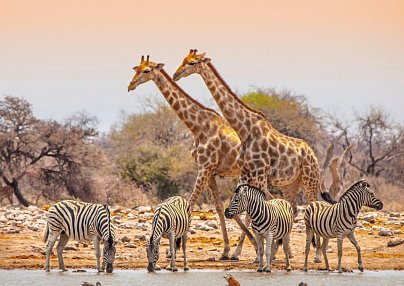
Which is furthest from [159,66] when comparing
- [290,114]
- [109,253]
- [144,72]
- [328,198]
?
[290,114]

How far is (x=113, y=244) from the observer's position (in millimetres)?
17406

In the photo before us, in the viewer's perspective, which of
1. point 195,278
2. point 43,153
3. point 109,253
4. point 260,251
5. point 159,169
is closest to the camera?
point 195,278

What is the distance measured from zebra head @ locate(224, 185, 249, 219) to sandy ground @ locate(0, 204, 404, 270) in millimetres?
1468

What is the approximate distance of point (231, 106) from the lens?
2070cm

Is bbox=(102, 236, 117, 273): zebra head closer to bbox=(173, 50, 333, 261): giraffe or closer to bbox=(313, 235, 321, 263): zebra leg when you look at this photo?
bbox=(173, 50, 333, 261): giraffe

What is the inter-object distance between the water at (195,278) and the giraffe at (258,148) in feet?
7.22

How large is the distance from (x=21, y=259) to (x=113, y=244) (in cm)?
334

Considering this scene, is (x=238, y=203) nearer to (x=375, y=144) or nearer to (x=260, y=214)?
(x=260, y=214)

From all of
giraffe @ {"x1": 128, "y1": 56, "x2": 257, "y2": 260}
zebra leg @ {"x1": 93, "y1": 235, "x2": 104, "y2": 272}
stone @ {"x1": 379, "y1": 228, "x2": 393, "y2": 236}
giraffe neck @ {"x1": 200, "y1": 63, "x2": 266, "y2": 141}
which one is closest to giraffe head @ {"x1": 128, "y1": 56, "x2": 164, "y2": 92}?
giraffe @ {"x1": 128, "y1": 56, "x2": 257, "y2": 260}

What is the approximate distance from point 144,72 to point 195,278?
487 centimetres

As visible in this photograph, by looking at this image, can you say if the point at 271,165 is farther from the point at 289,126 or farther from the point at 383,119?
the point at 383,119

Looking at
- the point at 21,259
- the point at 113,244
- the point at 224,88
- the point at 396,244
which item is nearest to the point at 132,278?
the point at 113,244

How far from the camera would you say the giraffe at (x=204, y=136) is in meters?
20.2

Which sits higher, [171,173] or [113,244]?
[171,173]
